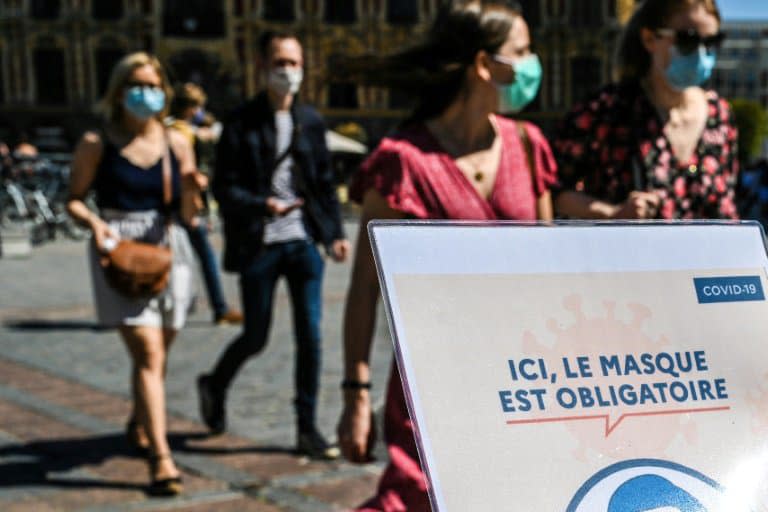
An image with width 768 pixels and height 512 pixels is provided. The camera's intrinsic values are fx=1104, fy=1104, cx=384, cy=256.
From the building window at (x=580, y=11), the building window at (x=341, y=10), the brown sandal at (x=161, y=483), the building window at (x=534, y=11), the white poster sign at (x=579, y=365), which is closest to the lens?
the white poster sign at (x=579, y=365)

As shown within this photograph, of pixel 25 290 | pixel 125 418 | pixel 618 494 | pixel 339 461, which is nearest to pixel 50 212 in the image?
pixel 25 290

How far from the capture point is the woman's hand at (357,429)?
7.34ft

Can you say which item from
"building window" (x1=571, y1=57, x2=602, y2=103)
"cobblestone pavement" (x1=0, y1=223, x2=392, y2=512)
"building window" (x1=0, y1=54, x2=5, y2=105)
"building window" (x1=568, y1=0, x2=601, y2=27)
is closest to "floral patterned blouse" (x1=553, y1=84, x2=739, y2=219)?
"cobblestone pavement" (x1=0, y1=223, x2=392, y2=512)

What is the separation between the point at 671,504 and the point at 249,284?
11.3 feet

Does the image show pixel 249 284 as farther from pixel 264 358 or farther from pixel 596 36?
pixel 596 36

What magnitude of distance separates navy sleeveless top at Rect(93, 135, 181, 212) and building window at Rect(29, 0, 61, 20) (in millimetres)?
36510

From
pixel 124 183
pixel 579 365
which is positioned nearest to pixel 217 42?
pixel 124 183

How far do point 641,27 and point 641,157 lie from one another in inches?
15.2

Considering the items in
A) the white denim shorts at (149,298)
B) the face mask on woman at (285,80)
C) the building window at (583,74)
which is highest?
the face mask on woman at (285,80)

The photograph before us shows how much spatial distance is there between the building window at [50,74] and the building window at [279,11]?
7.42m

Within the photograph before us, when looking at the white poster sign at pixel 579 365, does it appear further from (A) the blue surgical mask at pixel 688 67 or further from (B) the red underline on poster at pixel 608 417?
(A) the blue surgical mask at pixel 688 67

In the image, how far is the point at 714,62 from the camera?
2.90 meters

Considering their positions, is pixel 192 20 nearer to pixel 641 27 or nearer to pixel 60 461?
pixel 60 461

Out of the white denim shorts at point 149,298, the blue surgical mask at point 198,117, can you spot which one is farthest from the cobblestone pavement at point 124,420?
the blue surgical mask at point 198,117
